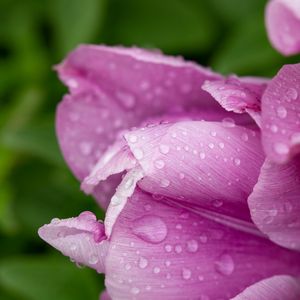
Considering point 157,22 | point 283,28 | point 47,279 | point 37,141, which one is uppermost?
point 283,28

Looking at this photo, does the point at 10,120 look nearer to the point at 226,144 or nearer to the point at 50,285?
the point at 50,285

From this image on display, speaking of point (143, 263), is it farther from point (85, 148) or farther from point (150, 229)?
point (85, 148)

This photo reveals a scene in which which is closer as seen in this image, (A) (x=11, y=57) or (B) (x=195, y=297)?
(B) (x=195, y=297)

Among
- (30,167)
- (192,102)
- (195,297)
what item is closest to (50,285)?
(30,167)

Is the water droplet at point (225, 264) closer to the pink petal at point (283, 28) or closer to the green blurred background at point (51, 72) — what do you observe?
the pink petal at point (283, 28)

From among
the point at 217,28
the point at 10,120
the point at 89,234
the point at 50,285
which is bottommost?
the point at 50,285

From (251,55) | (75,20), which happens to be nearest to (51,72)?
(75,20)
